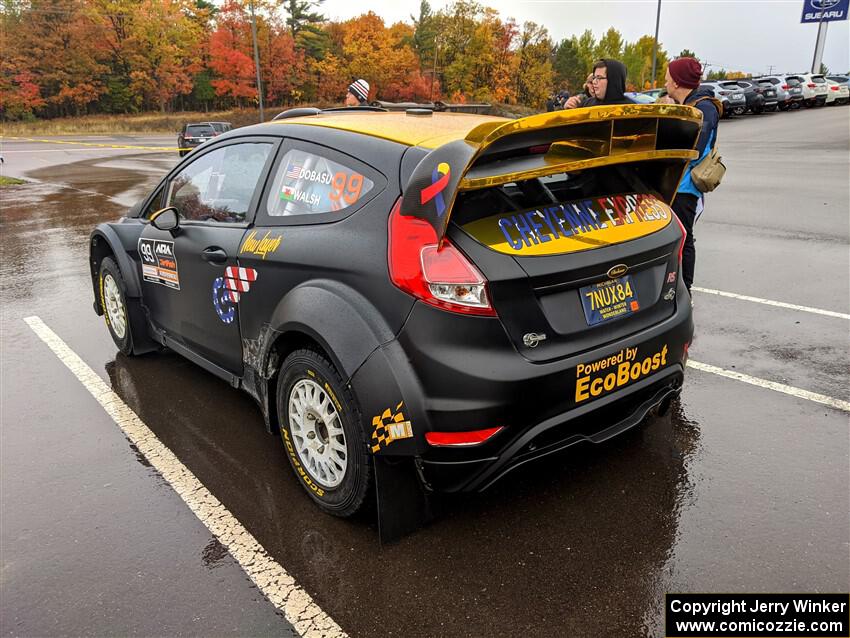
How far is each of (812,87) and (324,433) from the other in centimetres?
4290

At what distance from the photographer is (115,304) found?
4797 mm

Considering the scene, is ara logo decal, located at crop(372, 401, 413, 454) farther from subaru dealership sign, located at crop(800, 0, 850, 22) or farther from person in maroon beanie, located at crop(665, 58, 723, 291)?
subaru dealership sign, located at crop(800, 0, 850, 22)

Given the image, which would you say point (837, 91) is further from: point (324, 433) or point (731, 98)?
point (324, 433)

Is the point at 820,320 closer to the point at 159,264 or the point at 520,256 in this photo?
the point at 520,256

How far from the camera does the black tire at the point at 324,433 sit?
2.58m

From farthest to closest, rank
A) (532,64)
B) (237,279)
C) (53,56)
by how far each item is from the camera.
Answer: (532,64), (53,56), (237,279)

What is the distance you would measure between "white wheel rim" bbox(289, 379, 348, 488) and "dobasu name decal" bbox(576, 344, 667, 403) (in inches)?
39.5

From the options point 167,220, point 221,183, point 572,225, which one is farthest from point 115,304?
point 572,225

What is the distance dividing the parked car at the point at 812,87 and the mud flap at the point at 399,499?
42104mm

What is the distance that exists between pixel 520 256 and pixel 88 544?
222 cm

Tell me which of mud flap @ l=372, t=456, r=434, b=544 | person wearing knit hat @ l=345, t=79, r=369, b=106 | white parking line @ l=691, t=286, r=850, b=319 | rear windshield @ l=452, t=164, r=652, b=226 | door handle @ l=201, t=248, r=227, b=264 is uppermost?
person wearing knit hat @ l=345, t=79, r=369, b=106

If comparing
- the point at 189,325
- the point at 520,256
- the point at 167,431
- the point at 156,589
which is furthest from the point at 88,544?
the point at 520,256

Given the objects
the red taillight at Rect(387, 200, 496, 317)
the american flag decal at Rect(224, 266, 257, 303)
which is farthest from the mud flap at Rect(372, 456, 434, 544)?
the american flag decal at Rect(224, 266, 257, 303)

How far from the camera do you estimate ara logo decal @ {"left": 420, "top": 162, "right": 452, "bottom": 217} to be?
7.56 feet
